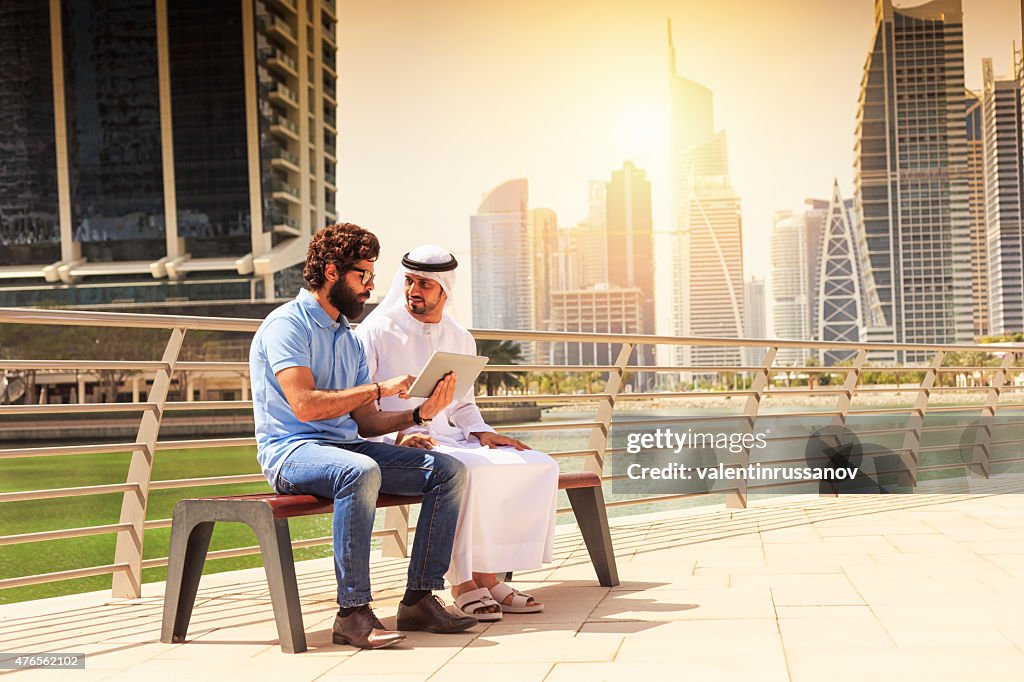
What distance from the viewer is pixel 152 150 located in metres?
78.9

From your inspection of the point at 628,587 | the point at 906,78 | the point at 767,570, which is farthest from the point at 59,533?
the point at 906,78

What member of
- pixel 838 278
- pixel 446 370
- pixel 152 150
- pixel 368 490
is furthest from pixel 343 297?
pixel 838 278

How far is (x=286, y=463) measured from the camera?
3.67m

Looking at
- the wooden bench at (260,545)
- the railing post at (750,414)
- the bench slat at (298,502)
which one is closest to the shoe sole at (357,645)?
the wooden bench at (260,545)

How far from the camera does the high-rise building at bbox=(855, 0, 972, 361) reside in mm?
155500

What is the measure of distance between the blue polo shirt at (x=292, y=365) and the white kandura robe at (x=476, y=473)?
356 mm

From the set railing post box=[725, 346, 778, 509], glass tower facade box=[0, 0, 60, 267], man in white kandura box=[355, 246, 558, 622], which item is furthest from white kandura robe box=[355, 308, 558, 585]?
glass tower facade box=[0, 0, 60, 267]

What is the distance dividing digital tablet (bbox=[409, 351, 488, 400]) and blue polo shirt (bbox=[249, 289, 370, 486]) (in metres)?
0.30

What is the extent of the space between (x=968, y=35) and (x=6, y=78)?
5079 inches

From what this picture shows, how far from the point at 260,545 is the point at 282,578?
0.13 meters

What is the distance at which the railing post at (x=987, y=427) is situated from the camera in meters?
9.80

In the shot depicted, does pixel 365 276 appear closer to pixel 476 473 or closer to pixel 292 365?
pixel 292 365

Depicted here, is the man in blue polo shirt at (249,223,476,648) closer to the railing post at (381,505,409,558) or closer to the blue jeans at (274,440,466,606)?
the blue jeans at (274,440,466,606)

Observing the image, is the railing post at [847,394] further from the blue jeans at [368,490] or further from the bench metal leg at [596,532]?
the blue jeans at [368,490]
